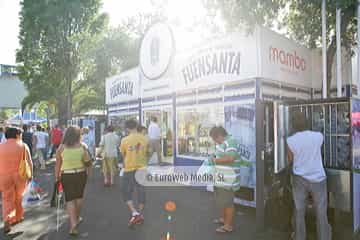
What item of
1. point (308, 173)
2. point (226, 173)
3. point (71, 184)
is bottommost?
point (71, 184)

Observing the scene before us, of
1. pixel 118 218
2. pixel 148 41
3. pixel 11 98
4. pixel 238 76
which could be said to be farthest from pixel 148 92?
pixel 11 98

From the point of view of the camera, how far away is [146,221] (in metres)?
5.29

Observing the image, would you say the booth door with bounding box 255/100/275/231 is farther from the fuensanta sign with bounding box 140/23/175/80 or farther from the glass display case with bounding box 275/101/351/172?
the fuensanta sign with bounding box 140/23/175/80

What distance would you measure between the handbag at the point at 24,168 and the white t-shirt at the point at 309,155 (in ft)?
13.7

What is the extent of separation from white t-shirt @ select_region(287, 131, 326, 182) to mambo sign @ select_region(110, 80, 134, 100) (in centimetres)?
913

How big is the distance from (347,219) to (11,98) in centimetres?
5068

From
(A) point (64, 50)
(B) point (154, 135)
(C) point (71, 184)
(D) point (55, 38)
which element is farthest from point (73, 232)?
(D) point (55, 38)

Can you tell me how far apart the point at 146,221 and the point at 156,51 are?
20.3ft

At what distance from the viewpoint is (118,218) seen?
5.48 metres

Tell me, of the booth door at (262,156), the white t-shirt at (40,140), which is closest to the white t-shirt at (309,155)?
the booth door at (262,156)

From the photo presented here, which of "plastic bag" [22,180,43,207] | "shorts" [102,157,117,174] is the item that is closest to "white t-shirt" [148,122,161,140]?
"shorts" [102,157,117,174]

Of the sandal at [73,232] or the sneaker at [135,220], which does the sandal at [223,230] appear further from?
the sandal at [73,232]

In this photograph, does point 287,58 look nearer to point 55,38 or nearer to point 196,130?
point 196,130

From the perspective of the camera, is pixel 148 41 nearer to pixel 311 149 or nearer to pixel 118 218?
pixel 118 218
